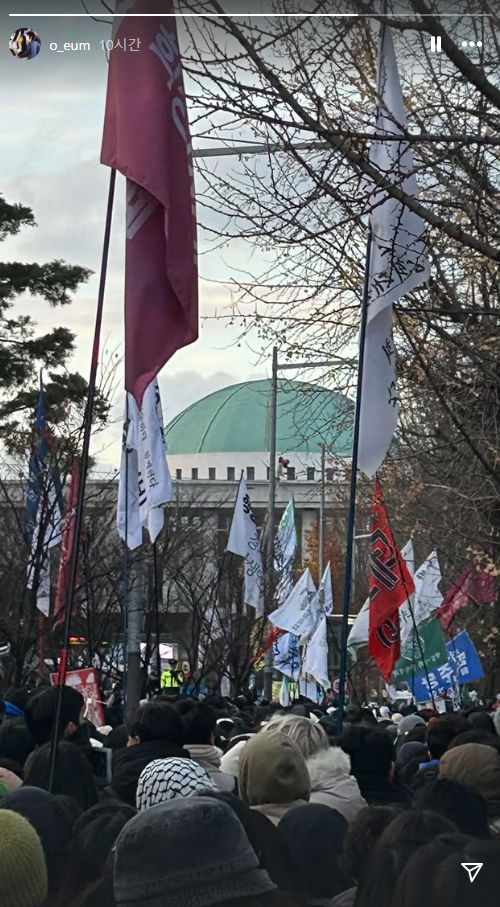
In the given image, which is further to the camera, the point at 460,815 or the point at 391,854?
the point at 460,815

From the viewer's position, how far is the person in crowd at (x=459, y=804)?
14.4 feet

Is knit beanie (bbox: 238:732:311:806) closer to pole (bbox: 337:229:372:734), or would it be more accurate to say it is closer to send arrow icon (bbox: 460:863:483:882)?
pole (bbox: 337:229:372:734)

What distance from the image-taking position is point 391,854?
3229mm

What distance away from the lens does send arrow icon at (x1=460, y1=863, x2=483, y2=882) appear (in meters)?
2.84

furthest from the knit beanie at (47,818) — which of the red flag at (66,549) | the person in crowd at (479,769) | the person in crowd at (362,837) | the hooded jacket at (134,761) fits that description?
the red flag at (66,549)

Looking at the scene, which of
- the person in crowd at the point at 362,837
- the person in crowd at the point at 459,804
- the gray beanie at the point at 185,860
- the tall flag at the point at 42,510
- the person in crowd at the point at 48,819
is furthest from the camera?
the tall flag at the point at 42,510

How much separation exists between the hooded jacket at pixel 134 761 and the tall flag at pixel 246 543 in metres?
20.0

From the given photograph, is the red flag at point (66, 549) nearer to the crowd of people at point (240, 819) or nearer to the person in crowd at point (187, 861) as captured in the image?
the crowd of people at point (240, 819)

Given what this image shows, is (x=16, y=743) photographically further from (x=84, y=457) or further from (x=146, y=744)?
(x=84, y=457)

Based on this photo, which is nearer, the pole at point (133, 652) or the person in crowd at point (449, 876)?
the person in crowd at point (449, 876)

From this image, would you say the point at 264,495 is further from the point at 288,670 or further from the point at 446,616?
the point at 446,616

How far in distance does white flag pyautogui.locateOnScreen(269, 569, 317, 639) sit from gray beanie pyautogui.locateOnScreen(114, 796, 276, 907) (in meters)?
22.3

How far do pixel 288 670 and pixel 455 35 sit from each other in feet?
76.4

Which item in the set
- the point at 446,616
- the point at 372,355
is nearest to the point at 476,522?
the point at 446,616
